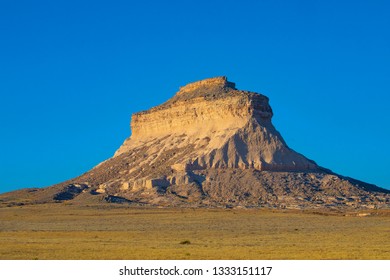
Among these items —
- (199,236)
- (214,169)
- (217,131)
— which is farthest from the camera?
(217,131)

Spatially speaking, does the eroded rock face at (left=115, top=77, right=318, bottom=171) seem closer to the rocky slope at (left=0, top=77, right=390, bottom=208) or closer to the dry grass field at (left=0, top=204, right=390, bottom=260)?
the rocky slope at (left=0, top=77, right=390, bottom=208)

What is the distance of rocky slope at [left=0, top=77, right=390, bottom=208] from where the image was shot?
306 ft

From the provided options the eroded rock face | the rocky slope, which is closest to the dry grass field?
the rocky slope

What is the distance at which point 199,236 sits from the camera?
4734cm

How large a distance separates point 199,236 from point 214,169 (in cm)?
5314

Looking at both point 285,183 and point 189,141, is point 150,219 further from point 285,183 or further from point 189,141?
point 189,141

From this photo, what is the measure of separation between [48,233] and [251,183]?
163 feet

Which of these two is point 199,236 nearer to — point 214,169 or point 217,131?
point 214,169

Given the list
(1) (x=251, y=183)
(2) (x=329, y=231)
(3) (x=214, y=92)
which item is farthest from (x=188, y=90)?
(2) (x=329, y=231)

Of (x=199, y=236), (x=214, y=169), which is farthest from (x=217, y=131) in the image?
(x=199, y=236)

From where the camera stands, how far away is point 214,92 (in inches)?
4793

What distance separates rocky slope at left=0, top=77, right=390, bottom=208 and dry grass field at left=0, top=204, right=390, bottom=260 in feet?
36.6

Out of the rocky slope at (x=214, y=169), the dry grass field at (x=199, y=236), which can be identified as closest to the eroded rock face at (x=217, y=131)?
the rocky slope at (x=214, y=169)

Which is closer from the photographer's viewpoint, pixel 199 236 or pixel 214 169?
pixel 199 236
